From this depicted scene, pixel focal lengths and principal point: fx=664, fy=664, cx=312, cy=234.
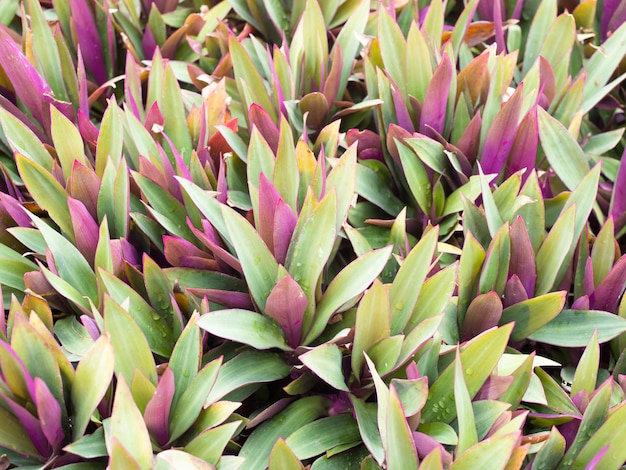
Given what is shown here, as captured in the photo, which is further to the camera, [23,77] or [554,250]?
[23,77]

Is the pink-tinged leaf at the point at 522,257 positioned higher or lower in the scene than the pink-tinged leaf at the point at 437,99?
lower

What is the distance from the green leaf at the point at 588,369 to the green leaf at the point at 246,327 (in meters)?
0.50

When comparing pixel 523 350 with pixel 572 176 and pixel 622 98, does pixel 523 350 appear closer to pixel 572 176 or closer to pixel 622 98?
pixel 572 176

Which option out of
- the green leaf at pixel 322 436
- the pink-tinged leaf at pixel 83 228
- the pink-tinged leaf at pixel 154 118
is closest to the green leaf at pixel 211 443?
the green leaf at pixel 322 436

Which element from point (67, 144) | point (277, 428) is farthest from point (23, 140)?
point (277, 428)

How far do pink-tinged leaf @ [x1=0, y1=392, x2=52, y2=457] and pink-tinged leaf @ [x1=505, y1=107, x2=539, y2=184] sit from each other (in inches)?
41.4

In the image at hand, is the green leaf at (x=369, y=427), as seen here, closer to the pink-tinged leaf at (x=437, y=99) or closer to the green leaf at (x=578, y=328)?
the green leaf at (x=578, y=328)

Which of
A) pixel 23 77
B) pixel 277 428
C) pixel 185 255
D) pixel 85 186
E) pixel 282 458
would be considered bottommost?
pixel 277 428

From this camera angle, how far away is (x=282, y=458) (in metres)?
0.94

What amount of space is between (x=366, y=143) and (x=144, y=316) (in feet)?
2.18

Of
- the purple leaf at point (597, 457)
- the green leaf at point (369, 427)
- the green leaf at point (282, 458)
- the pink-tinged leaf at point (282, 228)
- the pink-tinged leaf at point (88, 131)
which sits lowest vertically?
the green leaf at point (369, 427)

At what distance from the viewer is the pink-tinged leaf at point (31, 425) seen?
94cm

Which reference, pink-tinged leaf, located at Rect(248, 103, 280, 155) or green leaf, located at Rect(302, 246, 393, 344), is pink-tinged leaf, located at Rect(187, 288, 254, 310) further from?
pink-tinged leaf, located at Rect(248, 103, 280, 155)

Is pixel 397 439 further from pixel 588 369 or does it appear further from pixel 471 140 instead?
pixel 471 140
